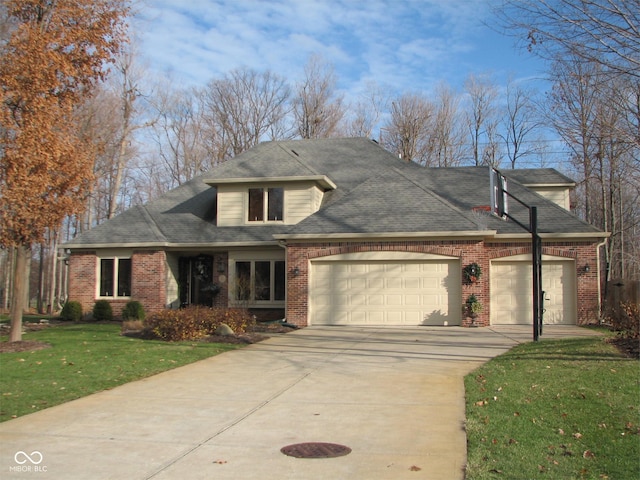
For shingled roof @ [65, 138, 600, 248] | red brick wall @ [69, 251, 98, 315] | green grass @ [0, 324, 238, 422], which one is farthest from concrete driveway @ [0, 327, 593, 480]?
red brick wall @ [69, 251, 98, 315]

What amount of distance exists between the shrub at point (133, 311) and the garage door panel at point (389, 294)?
241 inches

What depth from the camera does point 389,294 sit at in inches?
736

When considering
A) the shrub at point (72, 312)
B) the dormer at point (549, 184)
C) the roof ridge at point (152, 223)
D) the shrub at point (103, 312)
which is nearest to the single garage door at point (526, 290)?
the dormer at point (549, 184)

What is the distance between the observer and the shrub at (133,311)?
810 inches

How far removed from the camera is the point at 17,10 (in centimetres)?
1469

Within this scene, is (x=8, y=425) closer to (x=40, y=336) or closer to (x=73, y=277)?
(x=40, y=336)

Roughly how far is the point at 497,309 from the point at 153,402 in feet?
44.8

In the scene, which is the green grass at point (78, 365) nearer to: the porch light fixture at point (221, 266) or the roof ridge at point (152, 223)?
the roof ridge at point (152, 223)

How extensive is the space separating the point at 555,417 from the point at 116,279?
18.1 m

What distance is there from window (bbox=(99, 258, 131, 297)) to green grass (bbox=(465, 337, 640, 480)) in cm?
1492

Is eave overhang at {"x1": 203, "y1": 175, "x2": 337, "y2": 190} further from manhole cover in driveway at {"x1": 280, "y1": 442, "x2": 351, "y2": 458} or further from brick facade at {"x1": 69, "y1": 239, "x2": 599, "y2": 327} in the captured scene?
manhole cover in driveway at {"x1": 280, "y1": 442, "x2": 351, "y2": 458}

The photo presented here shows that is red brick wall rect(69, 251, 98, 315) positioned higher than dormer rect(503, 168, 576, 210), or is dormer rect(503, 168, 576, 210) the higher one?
dormer rect(503, 168, 576, 210)

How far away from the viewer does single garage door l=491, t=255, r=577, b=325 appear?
19.1 m

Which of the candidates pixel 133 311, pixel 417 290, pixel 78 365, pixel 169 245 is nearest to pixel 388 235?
pixel 417 290
